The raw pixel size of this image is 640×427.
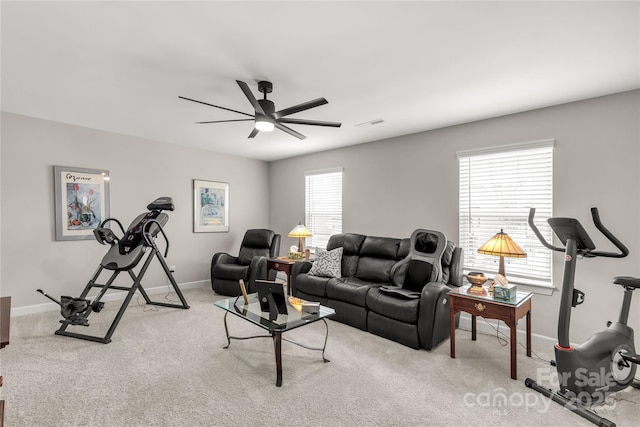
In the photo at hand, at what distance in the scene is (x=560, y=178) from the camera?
10.2 ft

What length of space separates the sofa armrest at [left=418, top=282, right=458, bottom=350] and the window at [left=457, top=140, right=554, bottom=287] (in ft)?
3.25

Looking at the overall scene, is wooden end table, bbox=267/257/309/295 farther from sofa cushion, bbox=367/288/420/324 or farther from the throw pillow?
sofa cushion, bbox=367/288/420/324

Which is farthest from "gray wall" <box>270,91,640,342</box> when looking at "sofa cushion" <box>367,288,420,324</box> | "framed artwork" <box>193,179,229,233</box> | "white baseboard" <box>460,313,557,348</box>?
"framed artwork" <box>193,179,229,233</box>

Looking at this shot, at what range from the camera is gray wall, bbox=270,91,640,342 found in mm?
2773

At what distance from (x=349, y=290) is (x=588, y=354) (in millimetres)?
2105

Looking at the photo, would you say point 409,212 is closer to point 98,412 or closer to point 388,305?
point 388,305

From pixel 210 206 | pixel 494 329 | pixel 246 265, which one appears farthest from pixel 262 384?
pixel 210 206

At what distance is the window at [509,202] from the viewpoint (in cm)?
322

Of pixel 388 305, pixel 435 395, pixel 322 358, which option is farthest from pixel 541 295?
pixel 322 358

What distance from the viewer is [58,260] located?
4031mm

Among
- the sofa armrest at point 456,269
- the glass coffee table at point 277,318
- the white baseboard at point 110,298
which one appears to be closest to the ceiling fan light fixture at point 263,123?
the glass coffee table at point 277,318

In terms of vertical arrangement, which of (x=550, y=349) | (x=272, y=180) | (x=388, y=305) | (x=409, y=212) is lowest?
(x=550, y=349)

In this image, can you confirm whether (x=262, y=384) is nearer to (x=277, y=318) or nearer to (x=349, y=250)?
(x=277, y=318)

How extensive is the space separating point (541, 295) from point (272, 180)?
195 inches
